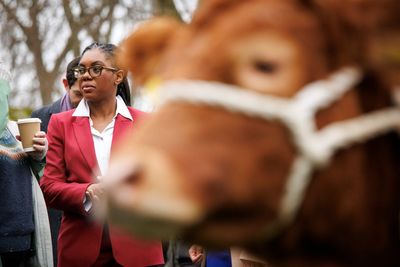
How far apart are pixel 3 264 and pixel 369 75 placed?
3.70 m

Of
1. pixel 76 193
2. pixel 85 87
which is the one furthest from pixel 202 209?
pixel 85 87

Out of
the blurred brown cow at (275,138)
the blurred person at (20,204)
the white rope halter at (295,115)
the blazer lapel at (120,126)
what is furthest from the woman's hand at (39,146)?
the white rope halter at (295,115)

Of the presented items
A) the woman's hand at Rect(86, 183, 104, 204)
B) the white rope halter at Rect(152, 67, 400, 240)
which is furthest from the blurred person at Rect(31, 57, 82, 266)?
the white rope halter at Rect(152, 67, 400, 240)

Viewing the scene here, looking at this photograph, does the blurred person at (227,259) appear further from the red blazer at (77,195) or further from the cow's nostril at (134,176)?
the cow's nostril at (134,176)

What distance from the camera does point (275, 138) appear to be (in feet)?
5.57

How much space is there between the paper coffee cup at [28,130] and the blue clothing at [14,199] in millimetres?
74

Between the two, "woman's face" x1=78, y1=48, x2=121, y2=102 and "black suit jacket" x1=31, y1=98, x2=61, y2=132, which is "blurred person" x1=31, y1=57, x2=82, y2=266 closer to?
"black suit jacket" x1=31, y1=98, x2=61, y2=132

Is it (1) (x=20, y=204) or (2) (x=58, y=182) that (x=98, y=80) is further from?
(1) (x=20, y=204)

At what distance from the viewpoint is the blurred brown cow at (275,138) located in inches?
63.7

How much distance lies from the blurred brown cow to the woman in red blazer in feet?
8.72

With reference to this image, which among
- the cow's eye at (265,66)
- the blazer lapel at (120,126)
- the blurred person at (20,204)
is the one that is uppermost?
the cow's eye at (265,66)

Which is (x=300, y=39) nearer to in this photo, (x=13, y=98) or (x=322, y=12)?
(x=322, y=12)

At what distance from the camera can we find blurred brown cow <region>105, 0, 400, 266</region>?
1.62m

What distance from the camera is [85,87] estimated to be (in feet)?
15.8
